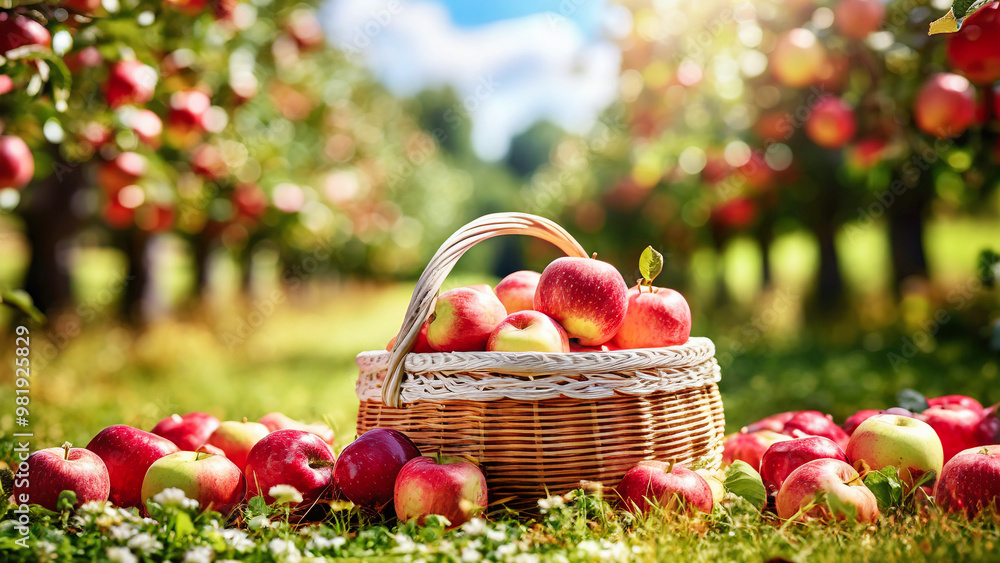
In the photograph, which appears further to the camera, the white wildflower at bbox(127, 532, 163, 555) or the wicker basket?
the wicker basket

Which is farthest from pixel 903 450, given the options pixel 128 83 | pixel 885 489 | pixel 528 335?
pixel 128 83

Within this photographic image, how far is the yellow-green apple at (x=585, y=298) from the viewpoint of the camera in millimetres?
2078

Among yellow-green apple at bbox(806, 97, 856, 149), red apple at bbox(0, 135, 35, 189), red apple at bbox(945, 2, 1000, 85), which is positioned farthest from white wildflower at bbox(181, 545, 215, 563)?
yellow-green apple at bbox(806, 97, 856, 149)

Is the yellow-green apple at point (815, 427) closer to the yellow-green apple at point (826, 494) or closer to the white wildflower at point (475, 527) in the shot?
the yellow-green apple at point (826, 494)

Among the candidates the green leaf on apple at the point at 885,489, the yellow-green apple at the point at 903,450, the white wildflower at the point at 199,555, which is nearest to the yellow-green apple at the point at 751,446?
the yellow-green apple at the point at 903,450

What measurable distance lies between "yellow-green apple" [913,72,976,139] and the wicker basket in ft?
5.39

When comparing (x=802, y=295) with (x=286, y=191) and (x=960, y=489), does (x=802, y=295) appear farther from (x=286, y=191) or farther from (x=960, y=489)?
(x=960, y=489)

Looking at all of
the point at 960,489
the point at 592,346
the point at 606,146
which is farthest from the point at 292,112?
the point at 960,489

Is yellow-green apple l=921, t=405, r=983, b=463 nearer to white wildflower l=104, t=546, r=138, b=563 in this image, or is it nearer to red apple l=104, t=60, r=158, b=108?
white wildflower l=104, t=546, r=138, b=563

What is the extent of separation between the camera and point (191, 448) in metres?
2.34

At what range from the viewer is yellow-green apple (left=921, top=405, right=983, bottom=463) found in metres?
2.32

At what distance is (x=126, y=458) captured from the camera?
2.05m

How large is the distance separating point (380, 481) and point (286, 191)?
395 centimetres

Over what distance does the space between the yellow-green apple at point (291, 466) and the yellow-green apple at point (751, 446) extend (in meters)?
1.27
